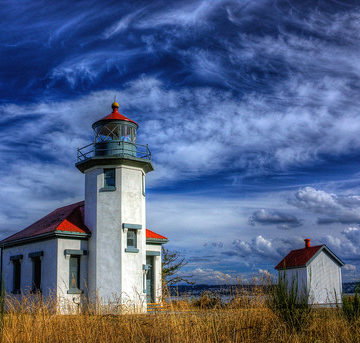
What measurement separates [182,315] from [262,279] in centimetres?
196

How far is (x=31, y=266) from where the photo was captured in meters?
23.1

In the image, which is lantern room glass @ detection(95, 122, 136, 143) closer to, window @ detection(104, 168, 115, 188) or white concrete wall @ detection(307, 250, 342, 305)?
window @ detection(104, 168, 115, 188)

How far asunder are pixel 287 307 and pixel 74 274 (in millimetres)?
13435

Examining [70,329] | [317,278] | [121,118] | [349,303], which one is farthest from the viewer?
[317,278]

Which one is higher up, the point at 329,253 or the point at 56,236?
the point at 56,236

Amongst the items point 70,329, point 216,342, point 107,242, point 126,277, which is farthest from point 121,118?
point 216,342

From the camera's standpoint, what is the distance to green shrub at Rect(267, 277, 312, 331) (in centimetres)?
1063

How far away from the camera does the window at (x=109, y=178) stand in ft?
73.2

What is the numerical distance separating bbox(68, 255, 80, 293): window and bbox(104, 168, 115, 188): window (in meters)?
3.86

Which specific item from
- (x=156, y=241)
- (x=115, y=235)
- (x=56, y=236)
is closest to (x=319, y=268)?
(x=156, y=241)

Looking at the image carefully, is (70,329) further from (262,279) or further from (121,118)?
(121,118)

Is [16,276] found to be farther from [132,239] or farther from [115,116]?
[115,116]

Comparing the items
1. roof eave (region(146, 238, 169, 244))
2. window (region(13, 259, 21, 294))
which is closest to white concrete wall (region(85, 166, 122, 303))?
roof eave (region(146, 238, 169, 244))

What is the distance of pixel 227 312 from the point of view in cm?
990
